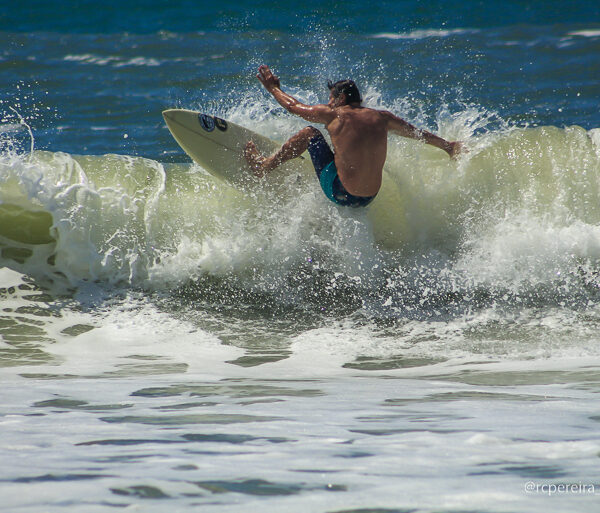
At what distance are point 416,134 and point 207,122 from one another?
173cm

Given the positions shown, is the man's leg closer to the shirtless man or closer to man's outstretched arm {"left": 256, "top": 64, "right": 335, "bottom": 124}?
the shirtless man

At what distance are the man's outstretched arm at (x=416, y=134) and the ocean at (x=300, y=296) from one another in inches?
9.2

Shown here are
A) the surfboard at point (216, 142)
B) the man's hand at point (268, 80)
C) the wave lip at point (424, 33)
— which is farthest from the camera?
the wave lip at point (424, 33)

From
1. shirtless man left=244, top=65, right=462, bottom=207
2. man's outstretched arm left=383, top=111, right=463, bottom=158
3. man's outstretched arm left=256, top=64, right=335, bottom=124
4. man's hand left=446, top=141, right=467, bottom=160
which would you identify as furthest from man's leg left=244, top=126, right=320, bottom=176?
man's hand left=446, top=141, right=467, bottom=160

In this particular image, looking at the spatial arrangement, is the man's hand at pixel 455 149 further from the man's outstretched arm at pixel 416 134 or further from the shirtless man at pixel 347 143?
the shirtless man at pixel 347 143

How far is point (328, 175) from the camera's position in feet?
16.1

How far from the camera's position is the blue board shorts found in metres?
4.90

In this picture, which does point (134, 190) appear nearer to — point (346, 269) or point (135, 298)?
point (135, 298)

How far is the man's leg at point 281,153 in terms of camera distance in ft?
16.4

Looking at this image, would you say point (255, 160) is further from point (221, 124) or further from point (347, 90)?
point (347, 90)

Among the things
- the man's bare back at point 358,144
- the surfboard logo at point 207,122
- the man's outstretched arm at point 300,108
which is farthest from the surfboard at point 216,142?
the man's bare back at point 358,144

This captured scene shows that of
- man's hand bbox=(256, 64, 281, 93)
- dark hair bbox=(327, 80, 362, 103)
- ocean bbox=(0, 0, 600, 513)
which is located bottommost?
ocean bbox=(0, 0, 600, 513)

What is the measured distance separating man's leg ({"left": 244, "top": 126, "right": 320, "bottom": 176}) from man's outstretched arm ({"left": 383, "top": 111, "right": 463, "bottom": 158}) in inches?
22.7

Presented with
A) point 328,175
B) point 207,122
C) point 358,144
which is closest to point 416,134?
point 358,144
